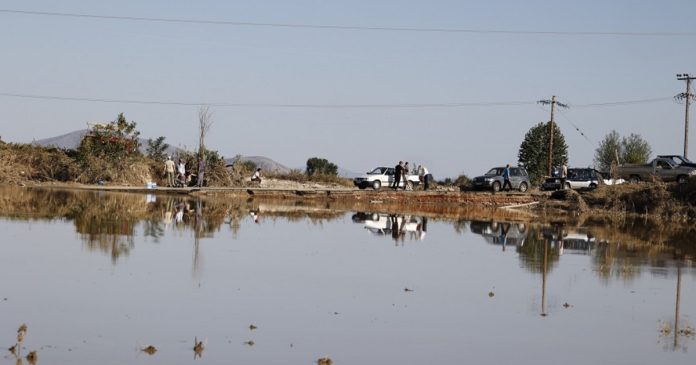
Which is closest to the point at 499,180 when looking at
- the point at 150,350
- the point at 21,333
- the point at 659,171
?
the point at 659,171

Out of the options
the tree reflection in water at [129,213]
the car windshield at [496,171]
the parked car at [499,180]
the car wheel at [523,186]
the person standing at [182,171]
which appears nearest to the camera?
the tree reflection in water at [129,213]

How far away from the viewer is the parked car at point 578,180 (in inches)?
2359

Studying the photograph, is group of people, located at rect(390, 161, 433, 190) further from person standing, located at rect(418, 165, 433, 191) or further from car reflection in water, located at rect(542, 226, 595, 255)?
car reflection in water, located at rect(542, 226, 595, 255)

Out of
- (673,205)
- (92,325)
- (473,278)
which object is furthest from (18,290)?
(673,205)

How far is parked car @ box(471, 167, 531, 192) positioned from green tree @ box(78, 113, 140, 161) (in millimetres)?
21385

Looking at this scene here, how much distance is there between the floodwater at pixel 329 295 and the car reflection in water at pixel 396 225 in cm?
31

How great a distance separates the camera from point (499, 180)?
60.9 metres

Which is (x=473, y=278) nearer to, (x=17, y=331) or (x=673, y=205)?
(x=17, y=331)

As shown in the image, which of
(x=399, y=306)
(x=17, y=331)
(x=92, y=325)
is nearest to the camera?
(x=17, y=331)

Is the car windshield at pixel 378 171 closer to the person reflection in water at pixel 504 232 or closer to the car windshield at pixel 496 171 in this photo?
the car windshield at pixel 496 171

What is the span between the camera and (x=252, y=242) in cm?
2658

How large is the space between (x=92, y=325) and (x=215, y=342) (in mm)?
1911

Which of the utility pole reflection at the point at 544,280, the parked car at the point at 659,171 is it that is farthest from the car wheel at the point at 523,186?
the utility pole reflection at the point at 544,280

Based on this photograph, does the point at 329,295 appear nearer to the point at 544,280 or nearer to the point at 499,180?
the point at 544,280
